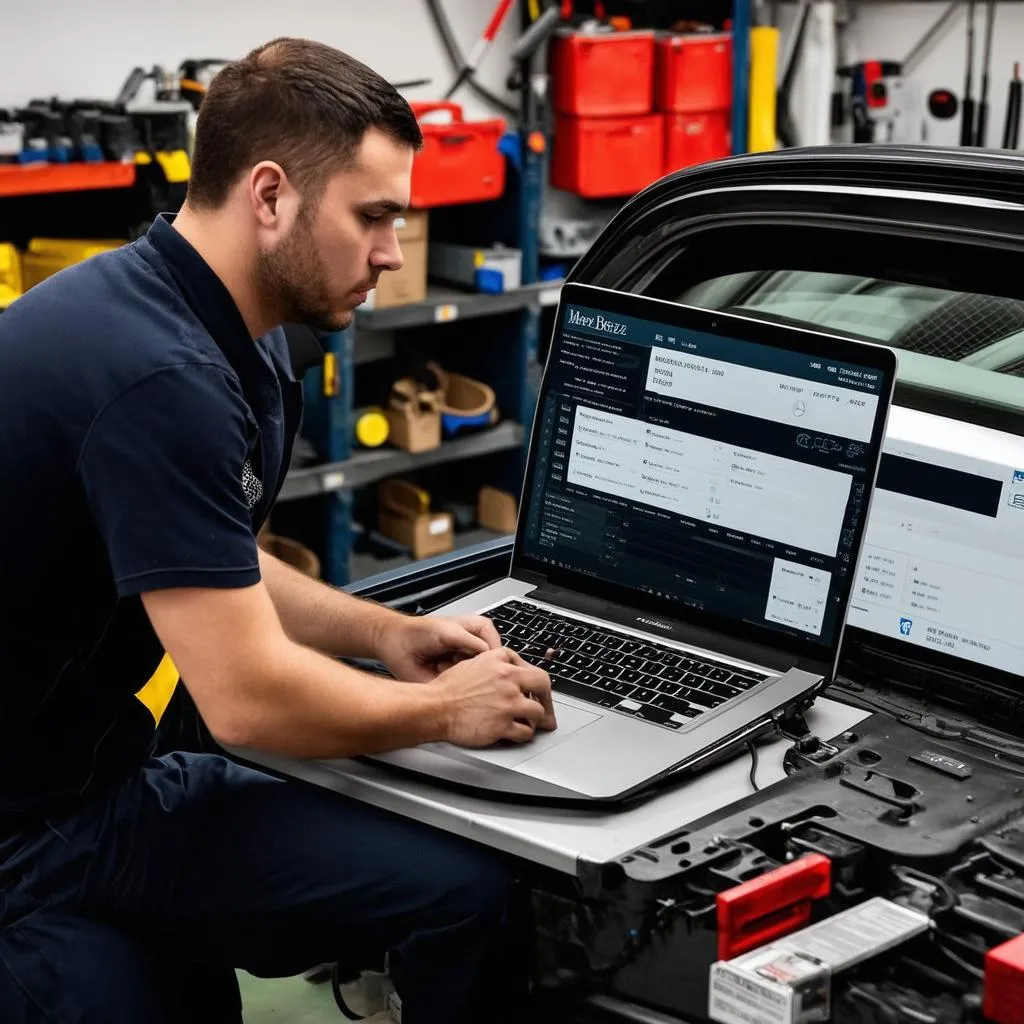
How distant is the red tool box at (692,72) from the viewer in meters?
5.41

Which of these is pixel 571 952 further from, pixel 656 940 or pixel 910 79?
pixel 910 79

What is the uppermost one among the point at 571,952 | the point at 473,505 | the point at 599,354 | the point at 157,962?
the point at 599,354

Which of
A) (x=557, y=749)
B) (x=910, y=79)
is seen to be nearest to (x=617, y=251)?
(x=557, y=749)

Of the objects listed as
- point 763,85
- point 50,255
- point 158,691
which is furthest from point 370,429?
point 158,691

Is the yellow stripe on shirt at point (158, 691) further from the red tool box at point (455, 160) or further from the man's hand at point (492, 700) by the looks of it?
the red tool box at point (455, 160)

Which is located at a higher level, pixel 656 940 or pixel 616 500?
pixel 616 500

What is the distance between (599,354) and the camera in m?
1.87

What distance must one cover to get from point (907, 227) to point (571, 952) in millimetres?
868

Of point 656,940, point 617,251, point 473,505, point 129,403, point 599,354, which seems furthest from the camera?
point 473,505

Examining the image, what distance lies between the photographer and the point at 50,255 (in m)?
4.17

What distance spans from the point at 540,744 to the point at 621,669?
192mm

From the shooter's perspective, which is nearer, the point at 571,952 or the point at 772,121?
the point at 571,952

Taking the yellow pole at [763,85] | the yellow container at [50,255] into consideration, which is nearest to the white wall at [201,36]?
the yellow container at [50,255]

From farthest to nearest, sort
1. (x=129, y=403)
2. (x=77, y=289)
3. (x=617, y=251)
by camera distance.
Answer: (x=617, y=251) < (x=77, y=289) < (x=129, y=403)
